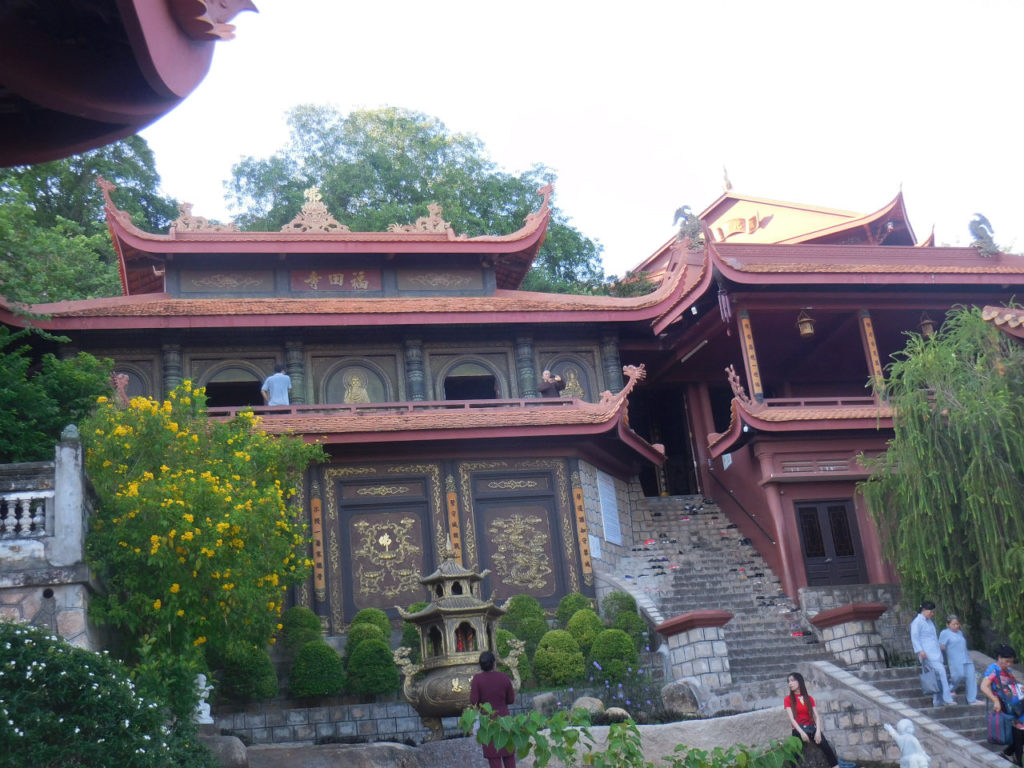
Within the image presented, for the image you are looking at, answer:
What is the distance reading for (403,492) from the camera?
19.3 meters

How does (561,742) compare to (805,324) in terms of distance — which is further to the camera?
(805,324)

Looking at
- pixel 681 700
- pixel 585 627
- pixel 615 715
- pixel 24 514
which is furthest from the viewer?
pixel 585 627

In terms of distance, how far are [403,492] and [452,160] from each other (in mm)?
19723

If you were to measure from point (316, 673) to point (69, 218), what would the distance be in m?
Result: 20.0

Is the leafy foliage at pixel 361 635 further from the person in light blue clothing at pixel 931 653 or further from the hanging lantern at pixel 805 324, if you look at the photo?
the hanging lantern at pixel 805 324

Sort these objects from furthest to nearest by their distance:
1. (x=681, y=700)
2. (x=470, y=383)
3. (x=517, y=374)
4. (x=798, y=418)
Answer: (x=470, y=383) < (x=517, y=374) < (x=798, y=418) < (x=681, y=700)

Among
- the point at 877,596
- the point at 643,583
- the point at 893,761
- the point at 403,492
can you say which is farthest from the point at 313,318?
the point at 893,761

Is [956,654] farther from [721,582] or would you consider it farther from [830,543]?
[830,543]

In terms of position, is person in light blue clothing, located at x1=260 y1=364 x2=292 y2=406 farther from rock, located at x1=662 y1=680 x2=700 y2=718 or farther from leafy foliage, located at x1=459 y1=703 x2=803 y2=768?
leafy foliage, located at x1=459 y1=703 x2=803 y2=768

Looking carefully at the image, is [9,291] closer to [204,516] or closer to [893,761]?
[204,516]

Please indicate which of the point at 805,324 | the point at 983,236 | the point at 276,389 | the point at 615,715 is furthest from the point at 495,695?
the point at 983,236

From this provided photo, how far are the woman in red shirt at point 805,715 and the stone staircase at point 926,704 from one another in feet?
8.13

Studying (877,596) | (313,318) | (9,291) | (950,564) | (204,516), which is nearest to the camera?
(204,516)

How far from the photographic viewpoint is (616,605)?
17.7 m
